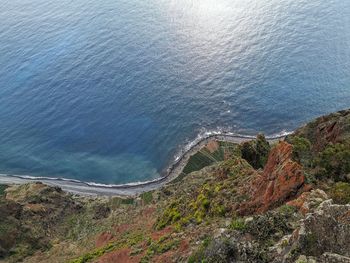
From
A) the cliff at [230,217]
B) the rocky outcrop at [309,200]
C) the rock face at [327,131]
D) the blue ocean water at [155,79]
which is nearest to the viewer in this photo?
the cliff at [230,217]

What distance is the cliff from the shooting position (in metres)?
24.4

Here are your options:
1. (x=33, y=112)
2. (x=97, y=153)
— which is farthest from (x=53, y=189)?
(x=33, y=112)

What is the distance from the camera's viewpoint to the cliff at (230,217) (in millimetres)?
24438

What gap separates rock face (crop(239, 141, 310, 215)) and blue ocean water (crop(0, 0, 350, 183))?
64786 mm

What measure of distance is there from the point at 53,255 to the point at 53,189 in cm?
2926

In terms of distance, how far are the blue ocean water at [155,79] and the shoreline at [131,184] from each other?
2.11 meters

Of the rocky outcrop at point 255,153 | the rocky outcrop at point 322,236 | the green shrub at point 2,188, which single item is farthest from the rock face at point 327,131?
the green shrub at point 2,188

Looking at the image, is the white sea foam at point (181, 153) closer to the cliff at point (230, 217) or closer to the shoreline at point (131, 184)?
the shoreline at point (131, 184)

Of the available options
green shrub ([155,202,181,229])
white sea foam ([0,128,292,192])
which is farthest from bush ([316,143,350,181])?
white sea foam ([0,128,292,192])

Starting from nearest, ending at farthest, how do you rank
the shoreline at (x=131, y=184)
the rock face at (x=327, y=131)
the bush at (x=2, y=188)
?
the rock face at (x=327, y=131) → the bush at (x=2, y=188) → the shoreline at (x=131, y=184)

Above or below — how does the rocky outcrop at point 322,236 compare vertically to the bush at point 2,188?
below

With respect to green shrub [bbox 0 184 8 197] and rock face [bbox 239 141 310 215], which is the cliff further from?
green shrub [bbox 0 184 8 197]

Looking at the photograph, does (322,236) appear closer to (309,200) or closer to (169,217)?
(309,200)

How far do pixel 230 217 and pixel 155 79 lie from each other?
3757 inches
